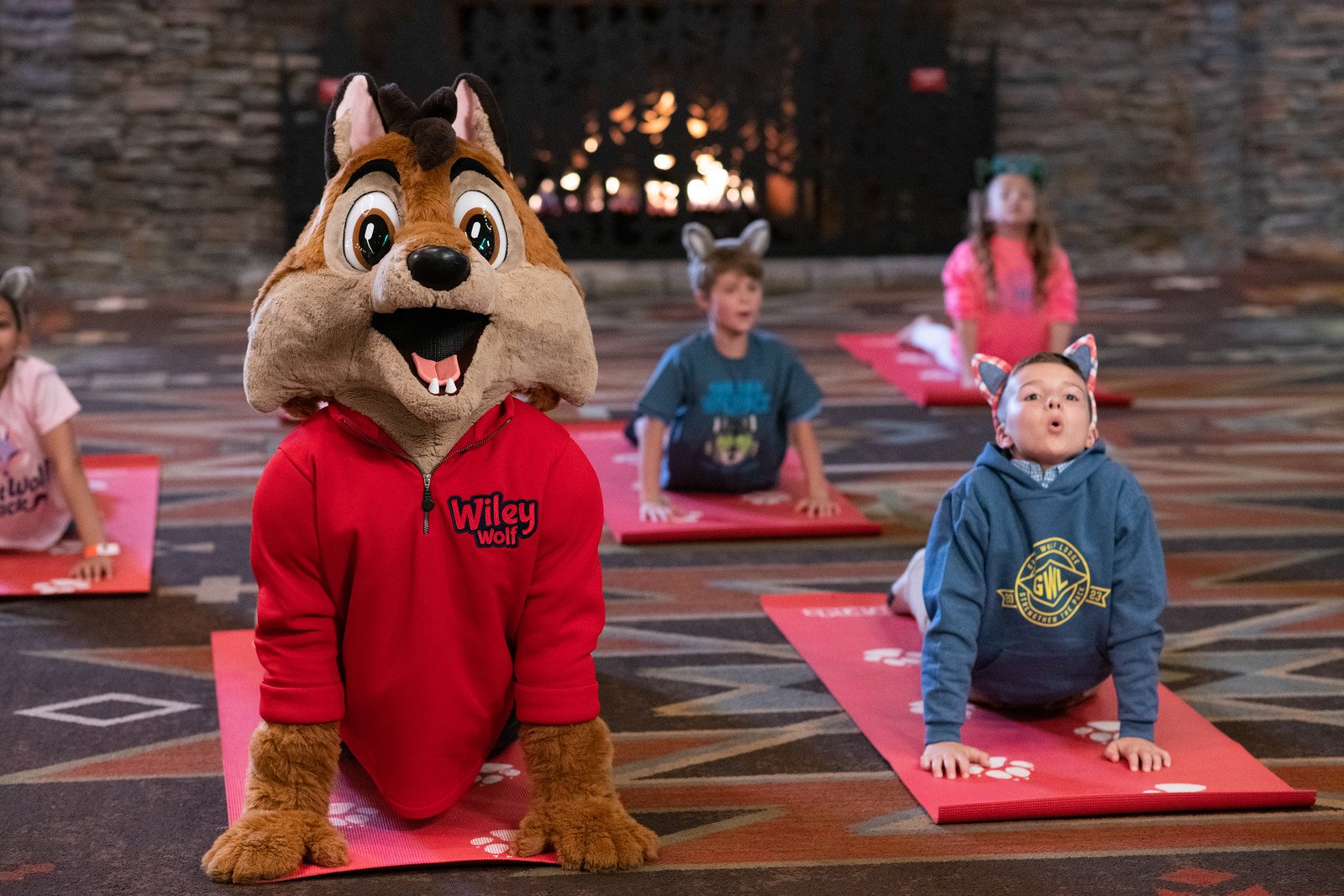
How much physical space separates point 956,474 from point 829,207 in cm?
435

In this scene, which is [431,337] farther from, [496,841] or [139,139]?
[139,139]

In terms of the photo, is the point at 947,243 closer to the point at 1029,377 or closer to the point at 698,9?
the point at 698,9

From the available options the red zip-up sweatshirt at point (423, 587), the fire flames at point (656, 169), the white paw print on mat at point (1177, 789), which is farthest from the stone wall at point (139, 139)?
the white paw print on mat at point (1177, 789)

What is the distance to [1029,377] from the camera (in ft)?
7.80

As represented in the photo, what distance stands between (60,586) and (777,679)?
1.40 metres

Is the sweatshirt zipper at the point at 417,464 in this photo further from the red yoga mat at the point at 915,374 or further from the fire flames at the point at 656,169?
the fire flames at the point at 656,169

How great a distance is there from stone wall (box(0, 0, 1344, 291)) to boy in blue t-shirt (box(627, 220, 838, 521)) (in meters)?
4.67

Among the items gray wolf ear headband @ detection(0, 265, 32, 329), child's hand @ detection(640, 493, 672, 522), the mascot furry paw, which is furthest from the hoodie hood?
gray wolf ear headband @ detection(0, 265, 32, 329)

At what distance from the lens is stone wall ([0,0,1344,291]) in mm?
7797

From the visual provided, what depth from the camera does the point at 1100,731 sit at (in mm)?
2467

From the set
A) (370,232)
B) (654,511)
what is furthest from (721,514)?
(370,232)

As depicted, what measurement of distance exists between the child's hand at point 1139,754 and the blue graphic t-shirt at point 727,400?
1.52m

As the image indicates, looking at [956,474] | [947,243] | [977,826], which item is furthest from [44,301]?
[977,826]

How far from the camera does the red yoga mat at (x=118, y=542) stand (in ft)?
10.4
